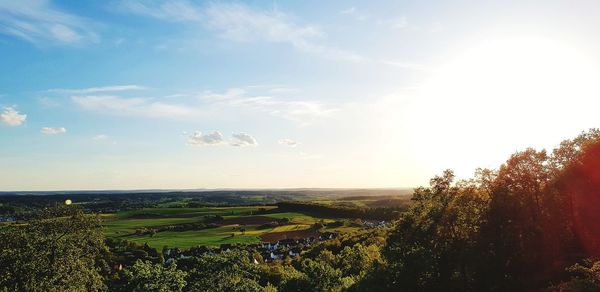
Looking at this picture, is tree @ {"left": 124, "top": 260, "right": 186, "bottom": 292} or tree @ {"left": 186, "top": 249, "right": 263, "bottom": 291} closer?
tree @ {"left": 124, "top": 260, "right": 186, "bottom": 292}

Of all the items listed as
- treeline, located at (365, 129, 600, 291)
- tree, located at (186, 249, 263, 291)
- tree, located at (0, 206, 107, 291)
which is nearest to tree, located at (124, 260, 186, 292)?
tree, located at (186, 249, 263, 291)

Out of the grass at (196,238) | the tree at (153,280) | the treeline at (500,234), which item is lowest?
the grass at (196,238)

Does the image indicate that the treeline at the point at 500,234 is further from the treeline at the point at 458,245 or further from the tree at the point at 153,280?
the tree at the point at 153,280

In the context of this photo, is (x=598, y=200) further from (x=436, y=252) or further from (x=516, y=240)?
(x=436, y=252)

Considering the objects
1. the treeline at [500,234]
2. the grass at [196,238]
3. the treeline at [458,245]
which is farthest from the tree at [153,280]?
the grass at [196,238]

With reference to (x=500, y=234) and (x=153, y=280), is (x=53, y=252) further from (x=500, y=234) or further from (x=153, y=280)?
(x=500, y=234)

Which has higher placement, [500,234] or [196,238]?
[500,234]

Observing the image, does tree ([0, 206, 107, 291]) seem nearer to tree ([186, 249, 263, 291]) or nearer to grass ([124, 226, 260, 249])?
tree ([186, 249, 263, 291])

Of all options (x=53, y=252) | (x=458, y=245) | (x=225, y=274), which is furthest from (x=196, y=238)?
(x=458, y=245)

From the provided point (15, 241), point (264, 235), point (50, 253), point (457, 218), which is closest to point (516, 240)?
point (457, 218)
